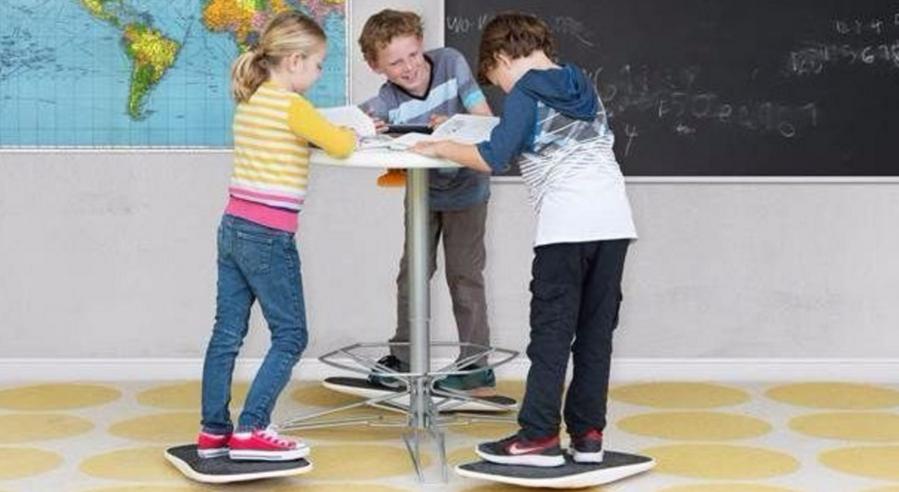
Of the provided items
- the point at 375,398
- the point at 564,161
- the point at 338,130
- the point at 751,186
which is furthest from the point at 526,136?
the point at 751,186

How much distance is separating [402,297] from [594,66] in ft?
3.26

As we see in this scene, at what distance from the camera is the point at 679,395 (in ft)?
17.4

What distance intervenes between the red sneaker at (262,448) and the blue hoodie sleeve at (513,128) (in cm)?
90

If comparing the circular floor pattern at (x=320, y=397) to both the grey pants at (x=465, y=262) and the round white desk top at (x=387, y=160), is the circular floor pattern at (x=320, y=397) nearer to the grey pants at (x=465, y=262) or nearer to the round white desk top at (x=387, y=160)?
the grey pants at (x=465, y=262)

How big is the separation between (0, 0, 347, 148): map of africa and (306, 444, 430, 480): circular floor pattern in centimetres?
131

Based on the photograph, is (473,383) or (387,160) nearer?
(387,160)

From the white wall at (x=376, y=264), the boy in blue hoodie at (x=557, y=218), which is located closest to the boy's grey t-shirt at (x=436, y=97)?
the boy in blue hoodie at (x=557, y=218)

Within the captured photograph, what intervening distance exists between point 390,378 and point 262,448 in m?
0.91

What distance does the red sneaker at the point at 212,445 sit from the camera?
14.3 feet

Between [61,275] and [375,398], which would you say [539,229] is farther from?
[61,275]

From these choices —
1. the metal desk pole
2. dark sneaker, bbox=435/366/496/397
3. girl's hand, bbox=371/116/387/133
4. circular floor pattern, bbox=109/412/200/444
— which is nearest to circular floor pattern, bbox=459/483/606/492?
the metal desk pole

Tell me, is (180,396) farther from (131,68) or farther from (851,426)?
(851,426)

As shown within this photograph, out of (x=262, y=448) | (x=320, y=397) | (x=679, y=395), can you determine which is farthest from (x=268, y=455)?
(x=679, y=395)

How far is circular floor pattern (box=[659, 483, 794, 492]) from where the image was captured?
13.9ft
